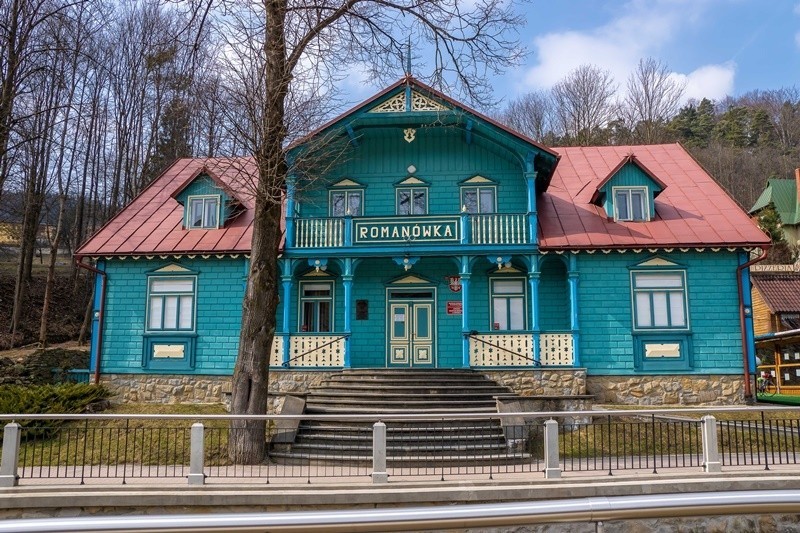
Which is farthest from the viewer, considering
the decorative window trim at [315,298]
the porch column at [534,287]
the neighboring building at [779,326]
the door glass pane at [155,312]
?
the neighboring building at [779,326]

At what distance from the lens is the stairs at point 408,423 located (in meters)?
11.7

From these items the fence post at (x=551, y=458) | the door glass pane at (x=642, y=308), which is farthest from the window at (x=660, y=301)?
the fence post at (x=551, y=458)

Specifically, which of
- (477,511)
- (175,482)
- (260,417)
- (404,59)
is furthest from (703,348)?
(477,511)

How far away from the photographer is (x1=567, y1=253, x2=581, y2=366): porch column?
56.7 ft

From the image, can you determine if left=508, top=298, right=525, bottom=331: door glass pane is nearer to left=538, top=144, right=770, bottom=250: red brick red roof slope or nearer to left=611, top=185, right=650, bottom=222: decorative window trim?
left=538, top=144, right=770, bottom=250: red brick red roof slope

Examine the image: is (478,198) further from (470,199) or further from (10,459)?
(10,459)

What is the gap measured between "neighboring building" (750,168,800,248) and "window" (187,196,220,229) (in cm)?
4389

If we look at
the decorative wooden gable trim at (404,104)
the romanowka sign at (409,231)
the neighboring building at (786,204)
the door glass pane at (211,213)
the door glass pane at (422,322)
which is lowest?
the door glass pane at (422,322)

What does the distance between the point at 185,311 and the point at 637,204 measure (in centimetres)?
1385

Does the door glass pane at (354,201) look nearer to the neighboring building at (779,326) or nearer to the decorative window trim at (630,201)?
the decorative window trim at (630,201)

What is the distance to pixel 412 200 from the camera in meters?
19.8

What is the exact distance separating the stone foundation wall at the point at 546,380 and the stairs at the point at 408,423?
967mm

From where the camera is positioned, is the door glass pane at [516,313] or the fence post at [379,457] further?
the door glass pane at [516,313]

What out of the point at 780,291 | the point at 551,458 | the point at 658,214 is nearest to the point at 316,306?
the point at 658,214
